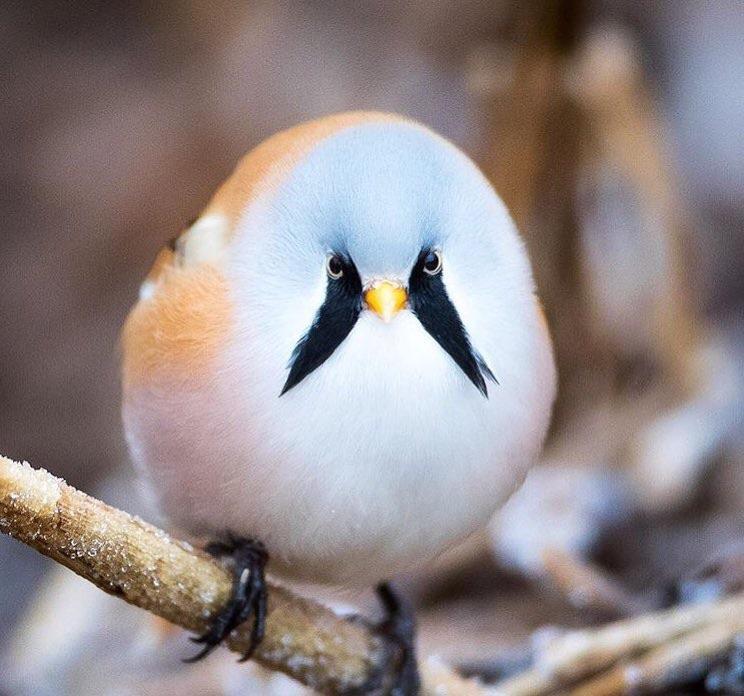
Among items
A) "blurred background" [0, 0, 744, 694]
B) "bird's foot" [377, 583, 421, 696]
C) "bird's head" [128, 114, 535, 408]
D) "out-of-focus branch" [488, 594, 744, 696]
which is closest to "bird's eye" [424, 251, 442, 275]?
"bird's head" [128, 114, 535, 408]

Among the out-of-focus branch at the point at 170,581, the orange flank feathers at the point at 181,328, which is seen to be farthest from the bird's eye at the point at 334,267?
the out-of-focus branch at the point at 170,581

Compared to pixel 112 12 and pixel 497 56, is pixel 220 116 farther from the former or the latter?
pixel 497 56

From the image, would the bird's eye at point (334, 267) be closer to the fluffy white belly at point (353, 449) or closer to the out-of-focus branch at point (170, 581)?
the fluffy white belly at point (353, 449)

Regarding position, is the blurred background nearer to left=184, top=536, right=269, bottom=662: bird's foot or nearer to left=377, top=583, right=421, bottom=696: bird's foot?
Answer: left=377, top=583, right=421, bottom=696: bird's foot

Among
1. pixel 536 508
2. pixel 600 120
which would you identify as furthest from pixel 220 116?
pixel 536 508

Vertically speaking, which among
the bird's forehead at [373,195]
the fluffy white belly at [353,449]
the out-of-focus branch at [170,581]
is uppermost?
the bird's forehead at [373,195]

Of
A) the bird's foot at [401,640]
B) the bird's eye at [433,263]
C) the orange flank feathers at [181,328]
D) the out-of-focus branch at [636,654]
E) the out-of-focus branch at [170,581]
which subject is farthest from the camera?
the out-of-focus branch at [636,654]
